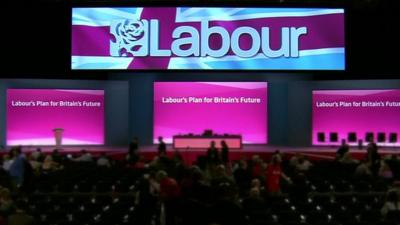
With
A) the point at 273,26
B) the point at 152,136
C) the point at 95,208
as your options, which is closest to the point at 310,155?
the point at 273,26

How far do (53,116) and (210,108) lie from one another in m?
5.95

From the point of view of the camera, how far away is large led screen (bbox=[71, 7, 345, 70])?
22.3 metres

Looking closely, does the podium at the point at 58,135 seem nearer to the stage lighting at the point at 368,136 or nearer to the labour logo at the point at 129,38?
the labour logo at the point at 129,38

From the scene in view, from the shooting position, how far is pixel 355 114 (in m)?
23.6

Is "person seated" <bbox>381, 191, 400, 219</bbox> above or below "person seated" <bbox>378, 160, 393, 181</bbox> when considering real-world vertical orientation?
below

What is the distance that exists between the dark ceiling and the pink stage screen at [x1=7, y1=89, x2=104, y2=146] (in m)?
0.81

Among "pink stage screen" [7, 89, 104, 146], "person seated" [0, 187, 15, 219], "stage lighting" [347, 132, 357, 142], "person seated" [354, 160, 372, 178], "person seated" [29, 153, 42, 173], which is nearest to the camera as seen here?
"person seated" [0, 187, 15, 219]

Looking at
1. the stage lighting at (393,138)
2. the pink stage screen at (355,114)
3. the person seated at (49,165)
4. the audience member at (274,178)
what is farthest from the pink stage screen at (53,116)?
the audience member at (274,178)

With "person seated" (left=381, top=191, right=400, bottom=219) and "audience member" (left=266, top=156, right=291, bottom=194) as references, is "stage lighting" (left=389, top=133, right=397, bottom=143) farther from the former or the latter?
"person seated" (left=381, top=191, right=400, bottom=219)

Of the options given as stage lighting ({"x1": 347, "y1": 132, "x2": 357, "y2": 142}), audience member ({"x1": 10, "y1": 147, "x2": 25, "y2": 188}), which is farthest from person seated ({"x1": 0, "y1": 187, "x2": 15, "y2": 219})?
stage lighting ({"x1": 347, "y1": 132, "x2": 357, "y2": 142})

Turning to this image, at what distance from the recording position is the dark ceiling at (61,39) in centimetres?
2344

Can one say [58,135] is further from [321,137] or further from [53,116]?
[321,137]

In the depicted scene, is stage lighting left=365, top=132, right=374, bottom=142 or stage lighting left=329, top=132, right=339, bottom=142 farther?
stage lighting left=329, top=132, right=339, bottom=142

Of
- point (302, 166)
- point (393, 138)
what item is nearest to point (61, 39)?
point (302, 166)
